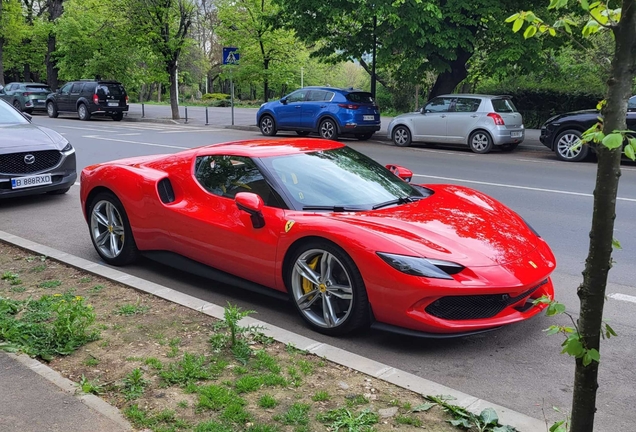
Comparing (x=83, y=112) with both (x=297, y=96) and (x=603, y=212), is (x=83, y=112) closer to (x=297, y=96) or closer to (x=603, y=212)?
(x=297, y=96)

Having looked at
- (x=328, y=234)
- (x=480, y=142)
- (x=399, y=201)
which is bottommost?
(x=480, y=142)

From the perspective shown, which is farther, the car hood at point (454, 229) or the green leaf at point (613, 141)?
the car hood at point (454, 229)

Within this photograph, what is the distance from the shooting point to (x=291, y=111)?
2088 cm

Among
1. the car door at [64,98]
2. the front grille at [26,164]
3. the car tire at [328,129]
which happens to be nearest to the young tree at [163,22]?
the car door at [64,98]

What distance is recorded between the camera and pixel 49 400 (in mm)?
3365

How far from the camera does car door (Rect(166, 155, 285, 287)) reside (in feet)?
16.0

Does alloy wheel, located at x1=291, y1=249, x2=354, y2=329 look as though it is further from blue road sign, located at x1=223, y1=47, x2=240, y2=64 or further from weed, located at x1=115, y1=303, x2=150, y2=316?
blue road sign, located at x1=223, y1=47, x2=240, y2=64

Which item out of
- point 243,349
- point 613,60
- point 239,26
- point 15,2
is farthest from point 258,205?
point 15,2

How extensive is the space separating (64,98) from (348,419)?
30222mm

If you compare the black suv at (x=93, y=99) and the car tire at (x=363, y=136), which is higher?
the black suv at (x=93, y=99)

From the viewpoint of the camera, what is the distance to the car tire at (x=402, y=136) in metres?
18.5

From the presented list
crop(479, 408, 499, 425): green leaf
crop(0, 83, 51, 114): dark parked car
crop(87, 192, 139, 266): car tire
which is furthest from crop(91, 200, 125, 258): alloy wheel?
crop(0, 83, 51, 114): dark parked car

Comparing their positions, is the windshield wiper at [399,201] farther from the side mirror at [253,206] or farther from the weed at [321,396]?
the weed at [321,396]

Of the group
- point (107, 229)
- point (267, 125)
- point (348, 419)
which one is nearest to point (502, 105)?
point (267, 125)
